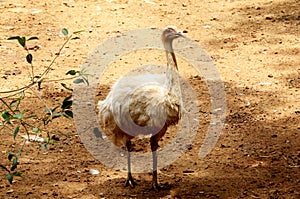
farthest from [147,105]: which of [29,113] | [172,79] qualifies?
[29,113]

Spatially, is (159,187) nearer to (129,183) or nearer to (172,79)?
(129,183)

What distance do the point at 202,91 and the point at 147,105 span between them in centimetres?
230

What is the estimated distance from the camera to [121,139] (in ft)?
17.5

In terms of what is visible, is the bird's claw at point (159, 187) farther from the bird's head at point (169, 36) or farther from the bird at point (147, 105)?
the bird's head at point (169, 36)

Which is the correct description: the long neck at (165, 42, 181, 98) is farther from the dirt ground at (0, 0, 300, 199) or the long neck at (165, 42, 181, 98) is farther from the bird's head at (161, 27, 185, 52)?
the dirt ground at (0, 0, 300, 199)

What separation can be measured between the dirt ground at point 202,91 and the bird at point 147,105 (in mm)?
465

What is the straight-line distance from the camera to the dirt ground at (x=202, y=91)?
511 cm

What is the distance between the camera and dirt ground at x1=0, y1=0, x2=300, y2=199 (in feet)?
16.8

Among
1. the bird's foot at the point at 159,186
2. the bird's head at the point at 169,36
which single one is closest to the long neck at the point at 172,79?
the bird's head at the point at 169,36

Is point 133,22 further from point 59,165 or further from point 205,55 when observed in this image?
point 59,165

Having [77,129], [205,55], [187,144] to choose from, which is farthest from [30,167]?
[205,55]

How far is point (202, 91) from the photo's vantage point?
7.10 metres

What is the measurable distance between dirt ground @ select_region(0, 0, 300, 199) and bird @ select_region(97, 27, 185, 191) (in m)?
0.46

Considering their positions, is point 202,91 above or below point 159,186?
above
